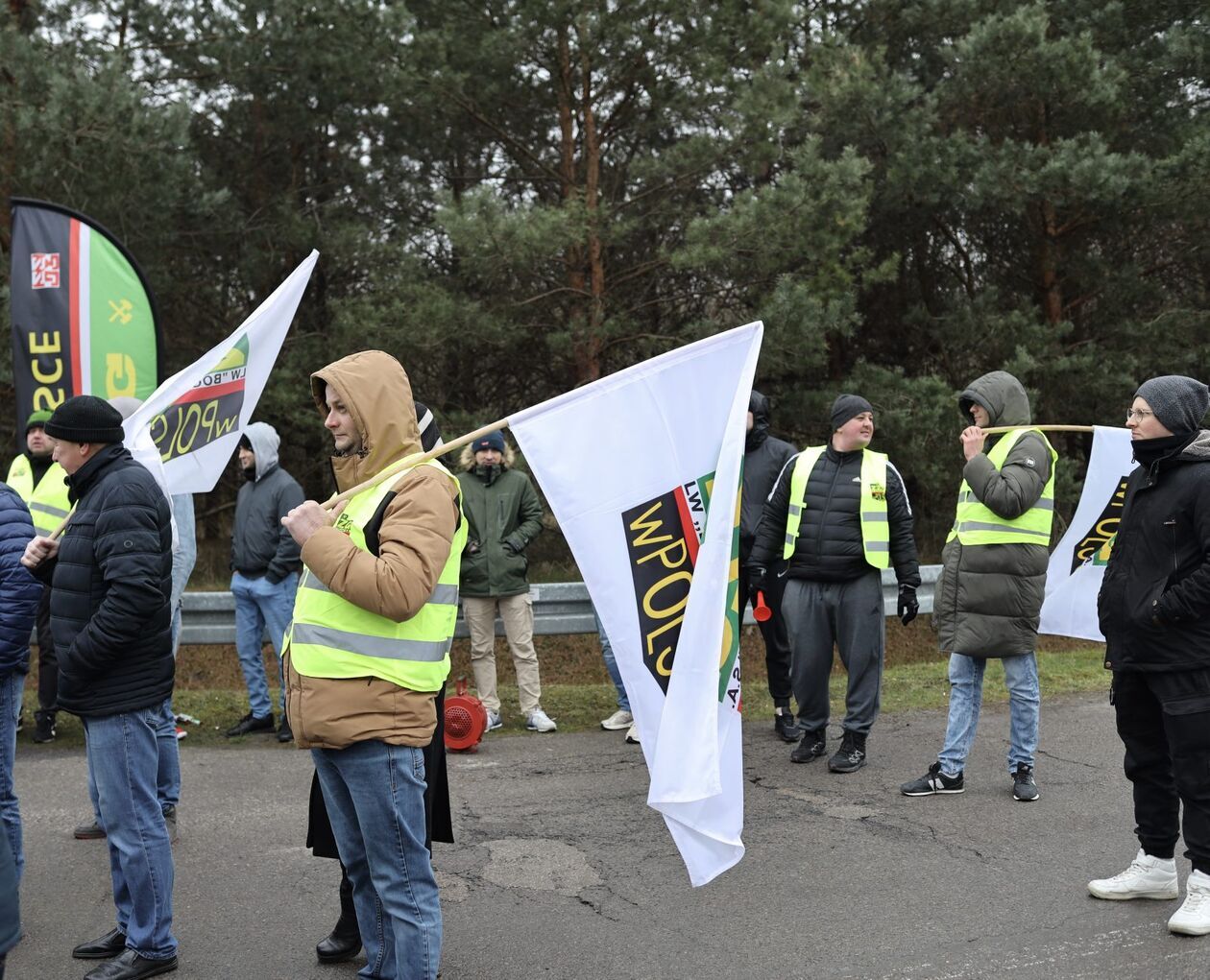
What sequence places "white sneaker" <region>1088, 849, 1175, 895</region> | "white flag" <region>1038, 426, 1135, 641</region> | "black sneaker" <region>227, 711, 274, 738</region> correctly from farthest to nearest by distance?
"black sneaker" <region>227, 711, 274, 738</region>
"white flag" <region>1038, 426, 1135, 641</region>
"white sneaker" <region>1088, 849, 1175, 895</region>

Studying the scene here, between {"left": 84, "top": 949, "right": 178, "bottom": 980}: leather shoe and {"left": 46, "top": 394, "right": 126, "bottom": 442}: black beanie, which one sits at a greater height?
{"left": 46, "top": 394, "right": 126, "bottom": 442}: black beanie

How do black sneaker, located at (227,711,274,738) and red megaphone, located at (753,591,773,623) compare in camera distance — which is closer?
red megaphone, located at (753,591,773,623)

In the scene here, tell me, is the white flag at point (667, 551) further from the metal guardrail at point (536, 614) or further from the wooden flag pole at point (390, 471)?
the metal guardrail at point (536, 614)

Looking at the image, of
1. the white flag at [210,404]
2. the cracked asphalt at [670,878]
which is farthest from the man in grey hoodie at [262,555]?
the white flag at [210,404]

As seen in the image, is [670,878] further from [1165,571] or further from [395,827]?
[1165,571]

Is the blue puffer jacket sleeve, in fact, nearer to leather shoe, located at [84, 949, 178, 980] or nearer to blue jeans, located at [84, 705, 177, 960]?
blue jeans, located at [84, 705, 177, 960]

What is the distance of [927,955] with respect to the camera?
4.42m

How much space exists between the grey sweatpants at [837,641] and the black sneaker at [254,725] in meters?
3.42

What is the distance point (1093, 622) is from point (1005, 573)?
102cm

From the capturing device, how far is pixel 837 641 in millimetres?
7195

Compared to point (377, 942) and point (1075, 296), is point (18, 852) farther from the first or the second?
point (1075, 296)

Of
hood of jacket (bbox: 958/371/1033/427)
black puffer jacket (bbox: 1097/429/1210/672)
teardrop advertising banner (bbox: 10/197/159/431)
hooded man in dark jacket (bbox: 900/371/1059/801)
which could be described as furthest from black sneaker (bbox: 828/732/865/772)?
teardrop advertising banner (bbox: 10/197/159/431)

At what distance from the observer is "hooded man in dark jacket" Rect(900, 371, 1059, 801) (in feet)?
20.7

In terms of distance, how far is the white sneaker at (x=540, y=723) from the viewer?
26.7ft
